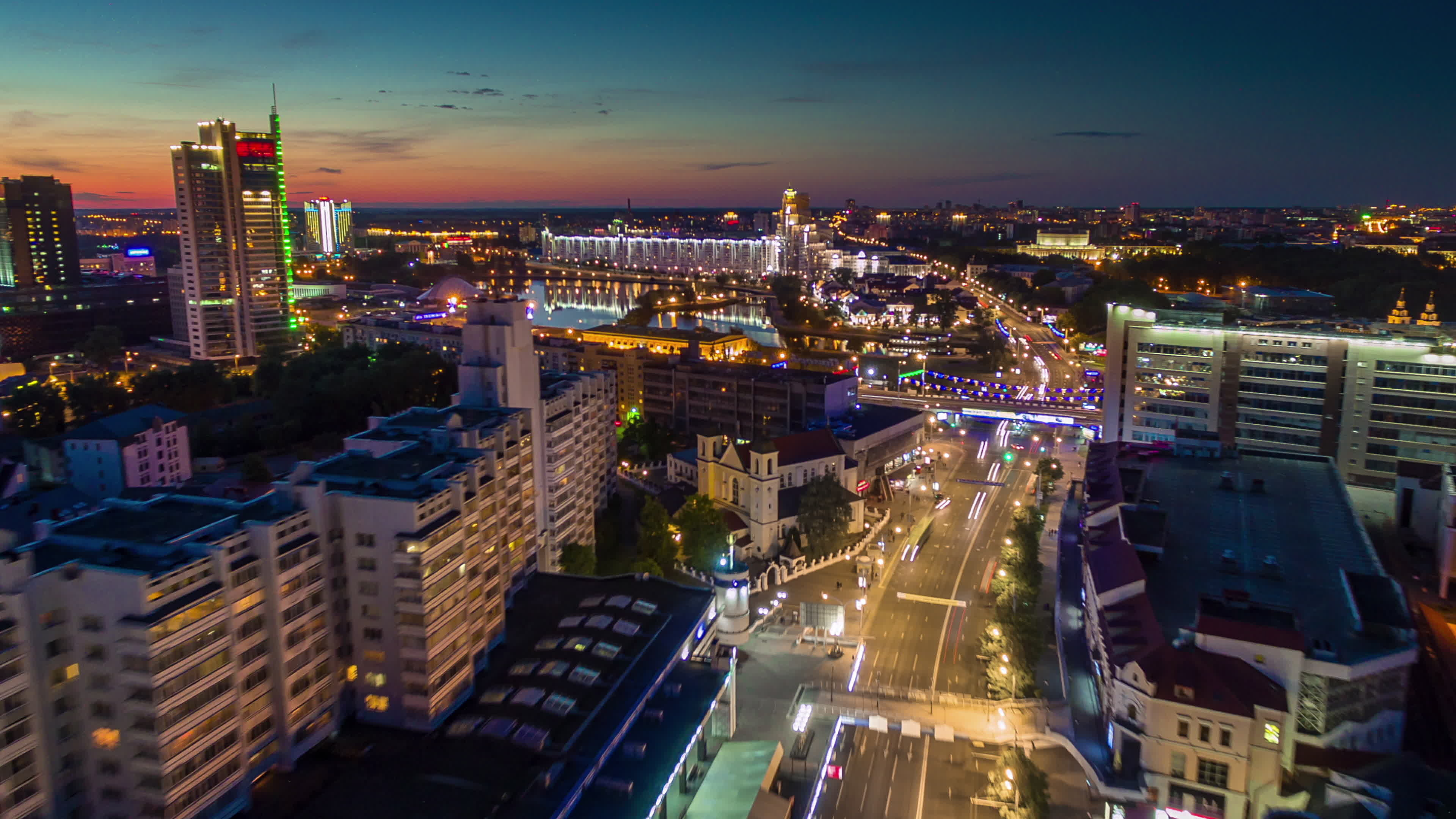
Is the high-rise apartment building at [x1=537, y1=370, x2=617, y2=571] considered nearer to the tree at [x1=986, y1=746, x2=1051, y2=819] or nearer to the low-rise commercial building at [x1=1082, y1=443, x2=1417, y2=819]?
the tree at [x1=986, y1=746, x2=1051, y2=819]

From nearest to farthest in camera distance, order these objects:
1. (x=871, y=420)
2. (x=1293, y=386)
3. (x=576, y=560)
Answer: (x=576, y=560) → (x=1293, y=386) → (x=871, y=420)

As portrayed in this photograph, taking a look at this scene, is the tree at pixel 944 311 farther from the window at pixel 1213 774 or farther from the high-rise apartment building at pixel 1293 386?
the window at pixel 1213 774

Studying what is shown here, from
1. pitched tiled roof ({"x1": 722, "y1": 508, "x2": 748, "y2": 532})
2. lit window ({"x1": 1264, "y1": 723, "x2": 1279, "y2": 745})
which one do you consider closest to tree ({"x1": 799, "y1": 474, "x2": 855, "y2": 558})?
pitched tiled roof ({"x1": 722, "y1": 508, "x2": 748, "y2": 532})

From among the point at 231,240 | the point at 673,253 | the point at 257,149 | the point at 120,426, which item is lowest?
the point at 120,426

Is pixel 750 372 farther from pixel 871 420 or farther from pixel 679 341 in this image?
pixel 679 341

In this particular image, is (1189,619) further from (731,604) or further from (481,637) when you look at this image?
(481,637)

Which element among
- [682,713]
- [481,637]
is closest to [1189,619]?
[682,713]

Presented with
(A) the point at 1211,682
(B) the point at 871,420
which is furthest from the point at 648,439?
(A) the point at 1211,682
